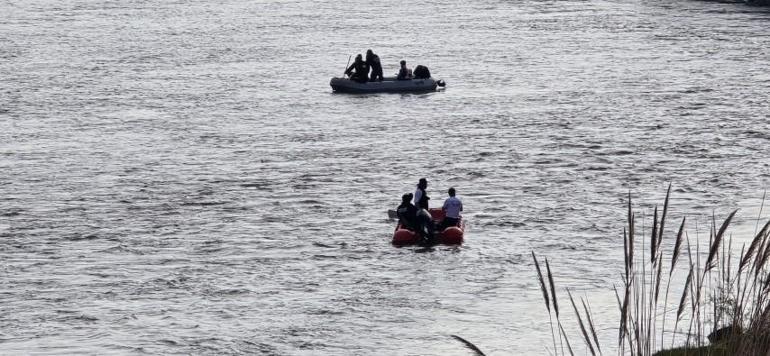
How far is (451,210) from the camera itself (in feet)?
105

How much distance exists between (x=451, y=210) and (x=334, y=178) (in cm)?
1041

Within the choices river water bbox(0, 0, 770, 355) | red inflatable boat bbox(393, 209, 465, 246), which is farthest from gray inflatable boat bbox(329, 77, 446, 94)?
red inflatable boat bbox(393, 209, 465, 246)

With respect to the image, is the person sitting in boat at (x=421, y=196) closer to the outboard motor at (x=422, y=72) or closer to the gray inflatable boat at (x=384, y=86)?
the gray inflatable boat at (x=384, y=86)

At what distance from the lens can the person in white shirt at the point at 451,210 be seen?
104ft

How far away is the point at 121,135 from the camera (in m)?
50.5

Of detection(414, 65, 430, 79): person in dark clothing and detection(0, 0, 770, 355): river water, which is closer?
detection(0, 0, 770, 355): river water

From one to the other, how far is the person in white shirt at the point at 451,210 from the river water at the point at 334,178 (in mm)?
721

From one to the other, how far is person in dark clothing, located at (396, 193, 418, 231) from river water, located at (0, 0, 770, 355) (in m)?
0.79

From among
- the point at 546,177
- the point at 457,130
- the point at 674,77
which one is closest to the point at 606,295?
the point at 546,177

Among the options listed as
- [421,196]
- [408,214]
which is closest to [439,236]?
[408,214]

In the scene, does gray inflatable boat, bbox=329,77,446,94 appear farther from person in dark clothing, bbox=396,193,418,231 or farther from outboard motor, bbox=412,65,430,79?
person in dark clothing, bbox=396,193,418,231

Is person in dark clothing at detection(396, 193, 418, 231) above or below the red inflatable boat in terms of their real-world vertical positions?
above

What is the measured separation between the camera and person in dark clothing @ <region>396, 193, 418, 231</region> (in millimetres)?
32062

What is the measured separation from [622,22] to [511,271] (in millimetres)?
72042
